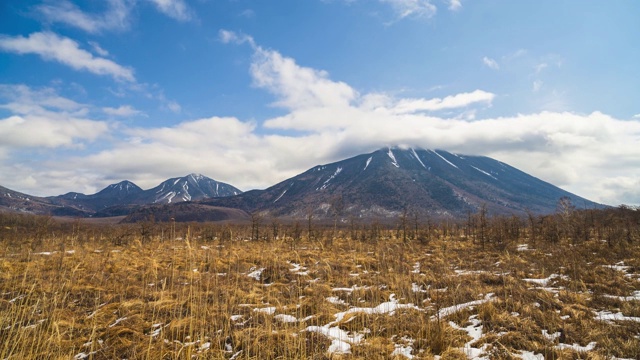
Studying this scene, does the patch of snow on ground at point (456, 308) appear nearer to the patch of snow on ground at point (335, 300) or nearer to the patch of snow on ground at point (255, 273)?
the patch of snow on ground at point (335, 300)

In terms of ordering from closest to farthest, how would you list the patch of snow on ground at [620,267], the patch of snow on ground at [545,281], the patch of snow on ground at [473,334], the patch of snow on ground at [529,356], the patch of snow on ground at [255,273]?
the patch of snow on ground at [529,356] → the patch of snow on ground at [473,334] → the patch of snow on ground at [545,281] → the patch of snow on ground at [620,267] → the patch of snow on ground at [255,273]

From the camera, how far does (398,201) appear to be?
570 feet

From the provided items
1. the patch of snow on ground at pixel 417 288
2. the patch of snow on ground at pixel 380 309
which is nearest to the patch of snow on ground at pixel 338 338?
the patch of snow on ground at pixel 380 309

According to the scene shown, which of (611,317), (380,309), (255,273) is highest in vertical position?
(611,317)

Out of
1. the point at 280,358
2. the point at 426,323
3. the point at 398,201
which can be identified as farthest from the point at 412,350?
the point at 398,201

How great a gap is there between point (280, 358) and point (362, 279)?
546 cm

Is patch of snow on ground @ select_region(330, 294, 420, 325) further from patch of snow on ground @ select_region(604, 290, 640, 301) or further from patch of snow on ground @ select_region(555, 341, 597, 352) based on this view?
patch of snow on ground @ select_region(604, 290, 640, 301)

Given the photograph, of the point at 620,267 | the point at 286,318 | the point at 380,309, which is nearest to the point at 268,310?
the point at 286,318

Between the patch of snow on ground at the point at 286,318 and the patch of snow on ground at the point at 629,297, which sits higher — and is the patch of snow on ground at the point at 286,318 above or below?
below

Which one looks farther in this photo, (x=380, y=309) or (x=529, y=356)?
(x=380, y=309)

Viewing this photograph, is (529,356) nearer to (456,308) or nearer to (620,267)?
(456,308)

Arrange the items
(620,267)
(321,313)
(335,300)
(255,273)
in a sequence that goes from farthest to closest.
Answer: (255,273) < (620,267) < (335,300) < (321,313)

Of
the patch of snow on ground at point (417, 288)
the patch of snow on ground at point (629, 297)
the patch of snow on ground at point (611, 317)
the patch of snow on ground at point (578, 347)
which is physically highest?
the patch of snow on ground at point (629, 297)

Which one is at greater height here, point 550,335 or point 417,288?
point 550,335
